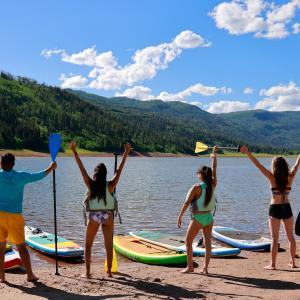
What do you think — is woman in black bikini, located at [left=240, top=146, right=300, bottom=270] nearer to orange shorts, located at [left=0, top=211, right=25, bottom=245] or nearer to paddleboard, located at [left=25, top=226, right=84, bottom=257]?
orange shorts, located at [left=0, top=211, right=25, bottom=245]

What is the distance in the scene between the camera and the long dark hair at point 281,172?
10.6 metres

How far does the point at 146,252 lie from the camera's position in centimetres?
1491

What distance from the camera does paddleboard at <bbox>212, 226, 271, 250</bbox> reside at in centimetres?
1661

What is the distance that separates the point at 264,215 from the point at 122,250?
1760 centimetres

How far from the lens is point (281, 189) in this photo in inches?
421

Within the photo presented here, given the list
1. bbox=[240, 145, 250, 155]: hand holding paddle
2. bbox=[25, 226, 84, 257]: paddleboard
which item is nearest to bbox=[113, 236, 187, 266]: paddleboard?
bbox=[25, 226, 84, 257]: paddleboard

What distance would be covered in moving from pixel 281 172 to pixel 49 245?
362 inches

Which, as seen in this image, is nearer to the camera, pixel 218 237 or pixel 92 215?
pixel 92 215

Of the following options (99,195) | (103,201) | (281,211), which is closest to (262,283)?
(281,211)

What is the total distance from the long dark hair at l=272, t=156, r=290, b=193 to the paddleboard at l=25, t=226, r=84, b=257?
762 centimetres

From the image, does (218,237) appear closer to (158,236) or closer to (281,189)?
(158,236)

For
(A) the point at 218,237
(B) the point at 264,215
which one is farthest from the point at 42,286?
(B) the point at 264,215

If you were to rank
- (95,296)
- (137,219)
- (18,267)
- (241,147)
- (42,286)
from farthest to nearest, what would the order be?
(137,219), (18,267), (241,147), (42,286), (95,296)

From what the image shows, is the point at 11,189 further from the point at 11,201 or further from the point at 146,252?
the point at 146,252
